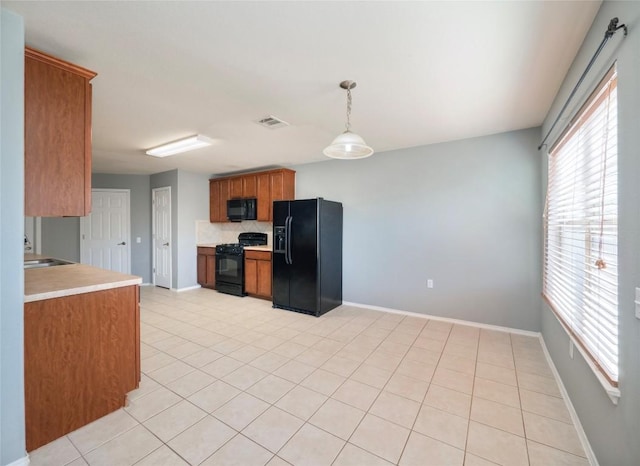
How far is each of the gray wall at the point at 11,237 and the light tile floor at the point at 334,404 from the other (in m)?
0.30

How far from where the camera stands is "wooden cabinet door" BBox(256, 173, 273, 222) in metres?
5.03

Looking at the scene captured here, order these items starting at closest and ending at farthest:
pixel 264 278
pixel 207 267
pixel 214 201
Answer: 1. pixel 264 278
2. pixel 207 267
3. pixel 214 201

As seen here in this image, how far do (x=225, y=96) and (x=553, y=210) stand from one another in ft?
10.3

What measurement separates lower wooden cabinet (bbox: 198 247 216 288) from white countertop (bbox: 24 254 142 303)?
3049 millimetres

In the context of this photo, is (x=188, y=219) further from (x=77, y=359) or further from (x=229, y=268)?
(x=77, y=359)

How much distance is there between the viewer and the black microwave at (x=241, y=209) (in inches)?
205

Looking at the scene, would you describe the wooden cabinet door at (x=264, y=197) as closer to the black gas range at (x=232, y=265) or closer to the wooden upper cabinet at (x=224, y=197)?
the black gas range at (x=232, y=265)

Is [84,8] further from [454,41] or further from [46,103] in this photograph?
[454,41]

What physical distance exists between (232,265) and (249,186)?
1.54 metres

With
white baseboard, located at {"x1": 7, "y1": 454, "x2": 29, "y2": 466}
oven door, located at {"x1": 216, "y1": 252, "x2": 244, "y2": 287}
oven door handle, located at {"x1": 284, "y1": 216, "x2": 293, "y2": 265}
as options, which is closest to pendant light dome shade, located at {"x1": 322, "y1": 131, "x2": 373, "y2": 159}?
oven door handle, located at {"x1": 284, "y1": 216, "x2": 293, "y2": 265}

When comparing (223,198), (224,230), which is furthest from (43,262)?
(224,230)

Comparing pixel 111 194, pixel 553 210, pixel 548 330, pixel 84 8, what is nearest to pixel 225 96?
pixel 84 8

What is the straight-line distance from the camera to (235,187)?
5.52 meters

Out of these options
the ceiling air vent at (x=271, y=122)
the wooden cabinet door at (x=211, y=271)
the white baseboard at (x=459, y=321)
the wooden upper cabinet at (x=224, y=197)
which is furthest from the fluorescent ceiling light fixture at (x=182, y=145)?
the white baseboard at (x=459, y=321)
